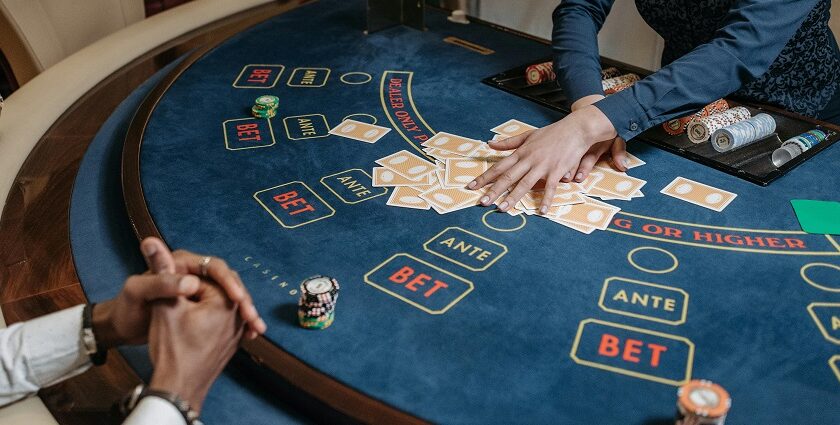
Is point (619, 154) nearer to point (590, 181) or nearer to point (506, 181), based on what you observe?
point (590, 181)

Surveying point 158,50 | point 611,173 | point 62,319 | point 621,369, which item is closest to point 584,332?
point 621,369

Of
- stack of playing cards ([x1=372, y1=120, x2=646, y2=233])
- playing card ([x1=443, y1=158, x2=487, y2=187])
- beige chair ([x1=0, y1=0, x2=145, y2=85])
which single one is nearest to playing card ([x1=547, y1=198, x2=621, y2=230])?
stack of playing cards ([x1=372, y1=120, x2=646, y2=233])

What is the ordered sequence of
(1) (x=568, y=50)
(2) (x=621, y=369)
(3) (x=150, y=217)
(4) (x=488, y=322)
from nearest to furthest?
(2) (x=621, y=369)
(4) (x=488, y=322)
(3) (x=150, y=217)
(1) (x=568, y=50)

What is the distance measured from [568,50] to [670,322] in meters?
1.18

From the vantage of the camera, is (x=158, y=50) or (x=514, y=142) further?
(x=158, y=50)

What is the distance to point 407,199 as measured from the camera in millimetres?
1779

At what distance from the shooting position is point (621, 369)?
4.15ft

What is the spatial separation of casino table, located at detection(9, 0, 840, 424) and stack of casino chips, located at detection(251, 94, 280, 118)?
0.03 metres

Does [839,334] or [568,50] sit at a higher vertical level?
[568,50]

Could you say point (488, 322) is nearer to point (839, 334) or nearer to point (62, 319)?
point (839, 334)

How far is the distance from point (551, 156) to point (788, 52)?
1.04m

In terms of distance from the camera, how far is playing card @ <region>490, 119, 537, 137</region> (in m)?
2.12

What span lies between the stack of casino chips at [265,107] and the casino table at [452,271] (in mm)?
26

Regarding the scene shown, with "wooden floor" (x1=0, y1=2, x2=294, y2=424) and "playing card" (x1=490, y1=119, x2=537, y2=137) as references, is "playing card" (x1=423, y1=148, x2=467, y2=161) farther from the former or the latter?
"wooden floor" (x1=0, y1=2, x2=294, y2=424)
